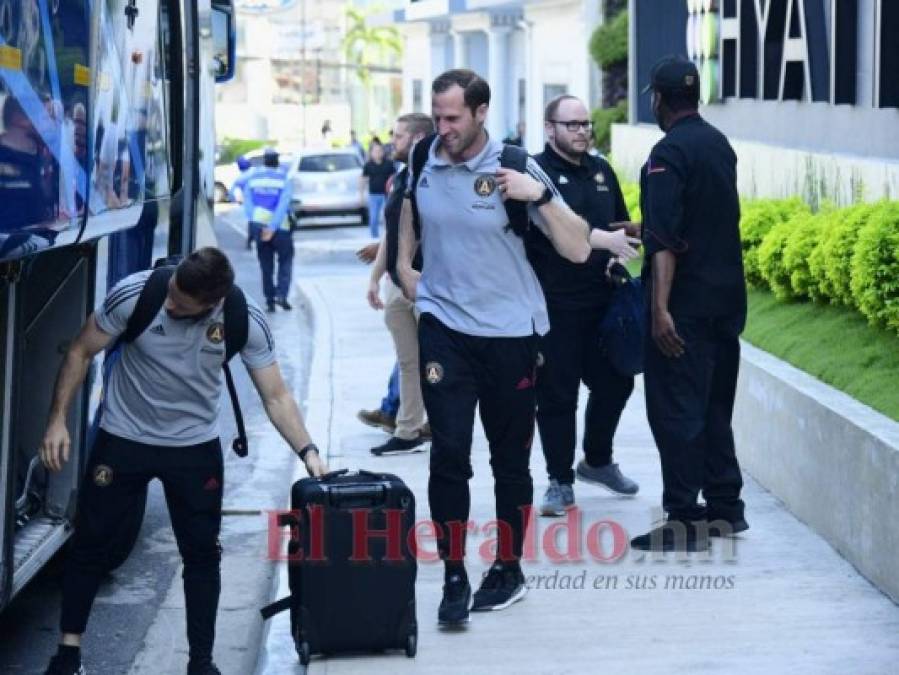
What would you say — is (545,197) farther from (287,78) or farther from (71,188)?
(287,78)

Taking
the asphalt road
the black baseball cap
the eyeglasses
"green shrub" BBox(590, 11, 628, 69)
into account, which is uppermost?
"green shrub" BBox(590, 11, 628, 69)

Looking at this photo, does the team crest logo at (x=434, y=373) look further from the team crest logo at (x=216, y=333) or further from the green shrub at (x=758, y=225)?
the green shrub at (x=758, y=225)

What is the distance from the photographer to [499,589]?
7.54 meters

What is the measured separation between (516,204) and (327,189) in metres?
32.3

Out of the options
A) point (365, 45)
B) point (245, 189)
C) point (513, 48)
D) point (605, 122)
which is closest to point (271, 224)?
point (245, 189)

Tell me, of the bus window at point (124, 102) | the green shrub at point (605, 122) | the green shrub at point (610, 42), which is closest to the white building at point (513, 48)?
the green shrub at point (610, 42)

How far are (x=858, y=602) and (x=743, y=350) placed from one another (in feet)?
10.7

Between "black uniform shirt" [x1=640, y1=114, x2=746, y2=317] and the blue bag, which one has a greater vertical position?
"black uniform shirt" [x1=640, y1=114, x2=746, y2=317]

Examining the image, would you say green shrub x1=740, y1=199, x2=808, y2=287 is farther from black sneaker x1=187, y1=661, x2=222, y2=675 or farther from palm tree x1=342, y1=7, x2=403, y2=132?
palm tree x1=342, y1=7, x2=403, y2=132

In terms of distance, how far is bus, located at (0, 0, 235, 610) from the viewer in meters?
5.79

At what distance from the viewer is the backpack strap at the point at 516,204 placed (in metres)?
7.17

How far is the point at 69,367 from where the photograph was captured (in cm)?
661

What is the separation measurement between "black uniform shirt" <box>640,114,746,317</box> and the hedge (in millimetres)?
926
